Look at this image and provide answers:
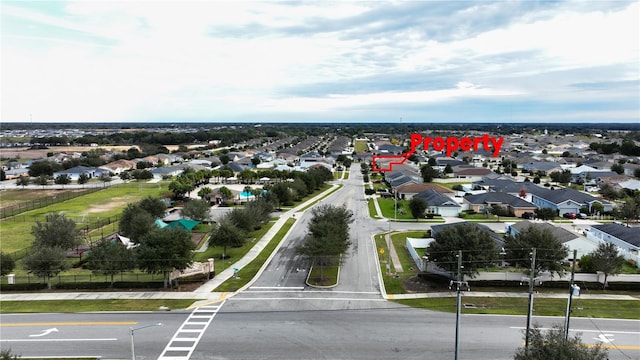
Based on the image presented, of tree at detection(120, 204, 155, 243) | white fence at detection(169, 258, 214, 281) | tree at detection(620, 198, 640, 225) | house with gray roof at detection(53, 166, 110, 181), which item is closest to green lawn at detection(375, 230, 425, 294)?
white fence at detection(169, 258, 214, 281)

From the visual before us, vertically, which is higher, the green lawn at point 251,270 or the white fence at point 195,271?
the white fence at point 195,271

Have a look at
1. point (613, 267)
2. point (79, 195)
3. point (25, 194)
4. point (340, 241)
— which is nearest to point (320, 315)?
point (340, 241)

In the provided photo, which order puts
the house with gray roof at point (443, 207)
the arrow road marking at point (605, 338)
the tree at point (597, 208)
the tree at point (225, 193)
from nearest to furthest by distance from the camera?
the arrow road marking at point (605, 338)
the tree at point (597, 208)
the house with gray roof at point (443, 207)
the tree at point (225, 193)

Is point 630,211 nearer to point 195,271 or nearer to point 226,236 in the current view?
point 226,236

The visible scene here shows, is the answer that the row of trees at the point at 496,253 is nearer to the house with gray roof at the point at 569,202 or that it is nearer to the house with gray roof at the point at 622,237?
the house with gray roof at the point at 622,237

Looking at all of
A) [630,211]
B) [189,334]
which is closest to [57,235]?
[189,334]

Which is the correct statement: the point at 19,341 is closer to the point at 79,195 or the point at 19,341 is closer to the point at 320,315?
the point at 320,315

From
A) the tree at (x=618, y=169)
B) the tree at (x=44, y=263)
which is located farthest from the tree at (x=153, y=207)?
the tree at (x=618, y=169)
